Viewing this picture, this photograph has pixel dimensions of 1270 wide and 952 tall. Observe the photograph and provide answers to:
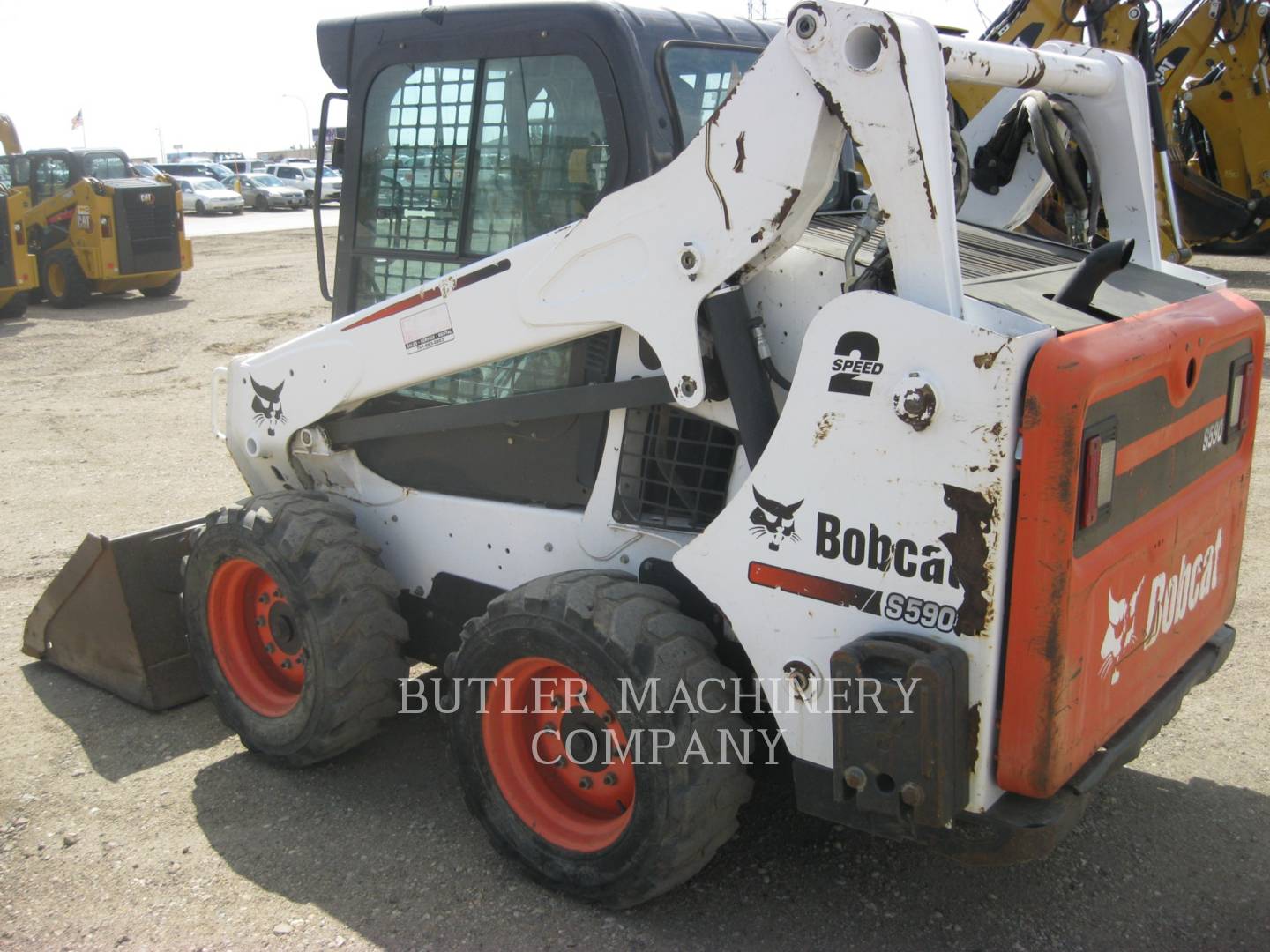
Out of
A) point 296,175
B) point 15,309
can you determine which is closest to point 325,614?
point 15,309

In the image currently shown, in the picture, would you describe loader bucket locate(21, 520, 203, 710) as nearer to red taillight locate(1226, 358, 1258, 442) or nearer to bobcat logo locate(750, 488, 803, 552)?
bobcat logo locate(750, 488, 803, 552)

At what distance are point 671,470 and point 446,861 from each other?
52.7 inches

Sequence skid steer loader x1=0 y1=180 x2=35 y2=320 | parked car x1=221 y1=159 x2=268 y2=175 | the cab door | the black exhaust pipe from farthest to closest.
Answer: parked car x1=221 y1=159 x2=268 y2=175 → skid steer loader x1=0 y1=180 x2=35 y2=320 → the cab door → the black exhaust pipe

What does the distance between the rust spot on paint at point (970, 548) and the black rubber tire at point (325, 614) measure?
197cm

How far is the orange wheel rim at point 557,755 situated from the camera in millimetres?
3301

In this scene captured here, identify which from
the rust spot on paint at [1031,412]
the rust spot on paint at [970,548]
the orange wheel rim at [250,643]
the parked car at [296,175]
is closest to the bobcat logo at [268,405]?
the orange wheel rim at [250,643]

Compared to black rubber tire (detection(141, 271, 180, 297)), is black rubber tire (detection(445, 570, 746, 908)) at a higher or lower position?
higher

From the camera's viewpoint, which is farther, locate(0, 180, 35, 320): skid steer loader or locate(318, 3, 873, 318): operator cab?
locate(0, 180, 35, 320): skid steer loader

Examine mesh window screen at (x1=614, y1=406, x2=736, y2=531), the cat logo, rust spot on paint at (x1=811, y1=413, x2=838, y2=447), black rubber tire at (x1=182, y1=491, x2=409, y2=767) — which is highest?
the cat logo

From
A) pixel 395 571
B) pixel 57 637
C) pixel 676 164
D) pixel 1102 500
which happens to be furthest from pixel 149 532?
pixel 1102 500

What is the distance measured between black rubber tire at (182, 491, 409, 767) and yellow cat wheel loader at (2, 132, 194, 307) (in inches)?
560

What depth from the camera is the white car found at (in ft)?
121

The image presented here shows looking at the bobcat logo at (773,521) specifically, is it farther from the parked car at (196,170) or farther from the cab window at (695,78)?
the parked car at (196,170)

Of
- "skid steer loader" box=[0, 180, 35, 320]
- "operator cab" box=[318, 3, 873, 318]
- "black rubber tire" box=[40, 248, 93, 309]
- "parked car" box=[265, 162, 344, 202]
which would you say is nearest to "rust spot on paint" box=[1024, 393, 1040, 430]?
"operator cab" box=[318, 3, 873, 318]
